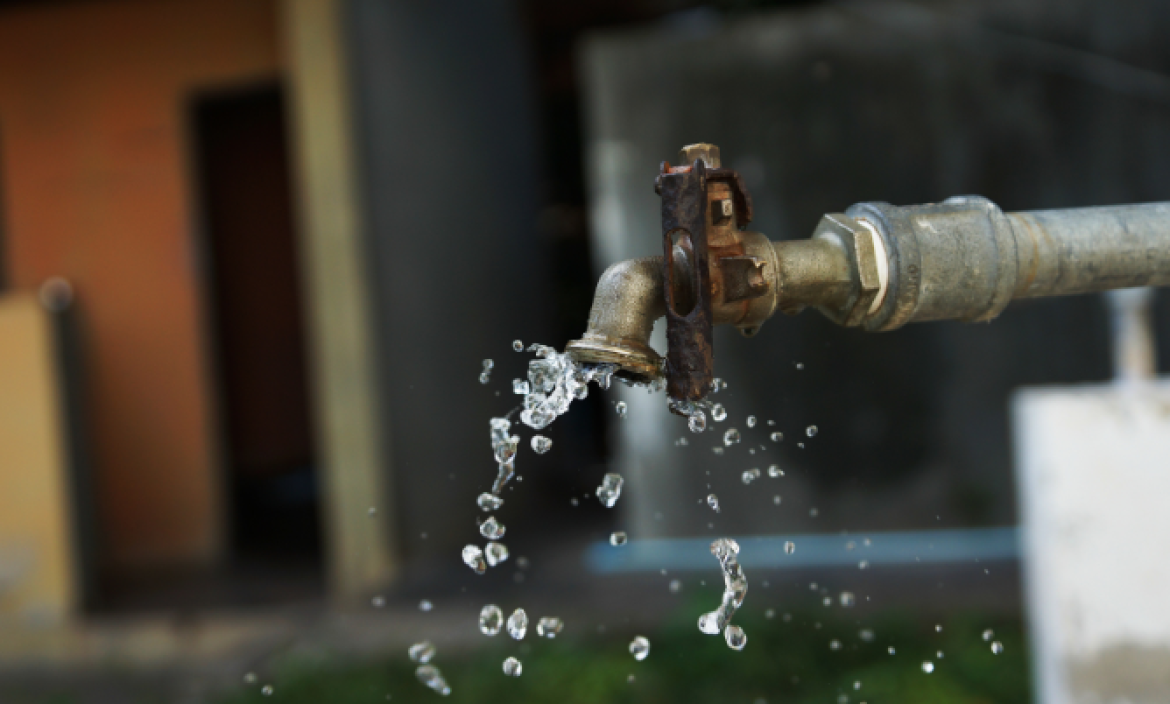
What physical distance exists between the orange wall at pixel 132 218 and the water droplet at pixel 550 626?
257 cm

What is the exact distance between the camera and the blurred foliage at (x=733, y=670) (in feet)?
9.57

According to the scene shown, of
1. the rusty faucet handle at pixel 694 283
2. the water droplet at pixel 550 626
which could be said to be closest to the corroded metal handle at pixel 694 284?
the rusty faucet handle at pixel 694 283

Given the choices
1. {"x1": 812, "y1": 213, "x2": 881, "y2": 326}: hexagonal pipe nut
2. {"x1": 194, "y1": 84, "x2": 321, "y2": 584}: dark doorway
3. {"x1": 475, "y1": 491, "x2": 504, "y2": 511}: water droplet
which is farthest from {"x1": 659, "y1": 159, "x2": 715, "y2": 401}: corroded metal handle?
{"x1": 194, "y1": 84, "x2": 321, "y2": 584}: dark doorway

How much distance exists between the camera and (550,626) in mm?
3584

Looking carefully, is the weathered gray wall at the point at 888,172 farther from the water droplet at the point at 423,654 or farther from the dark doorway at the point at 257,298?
the dark doorway at the point at 257,298

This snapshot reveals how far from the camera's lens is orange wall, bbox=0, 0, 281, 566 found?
547 centimetres

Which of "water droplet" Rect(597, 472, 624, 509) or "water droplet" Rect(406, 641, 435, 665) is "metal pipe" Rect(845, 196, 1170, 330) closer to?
"water droplet" Rect(597, 472, 624, 509)

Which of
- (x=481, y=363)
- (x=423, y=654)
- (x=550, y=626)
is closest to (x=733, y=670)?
(x=550, y=626)

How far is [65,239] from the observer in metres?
5.57

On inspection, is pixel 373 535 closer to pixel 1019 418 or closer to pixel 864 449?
pixel 864 449

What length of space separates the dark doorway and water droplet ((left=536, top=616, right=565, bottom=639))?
308 cm

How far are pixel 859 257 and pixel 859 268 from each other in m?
0.01

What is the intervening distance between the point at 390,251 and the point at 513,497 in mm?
1555

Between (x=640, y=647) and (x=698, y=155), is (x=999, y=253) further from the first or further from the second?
(x=640, y=647)
